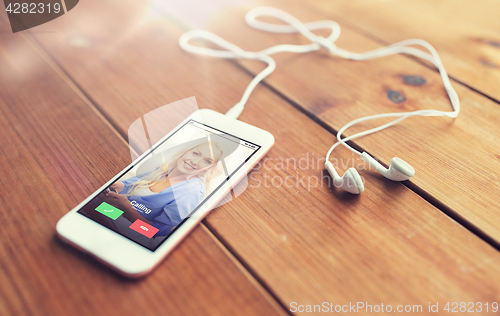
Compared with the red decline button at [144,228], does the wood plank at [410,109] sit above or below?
above

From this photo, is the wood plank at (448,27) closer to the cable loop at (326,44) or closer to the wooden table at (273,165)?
the wooden table at (273,165)

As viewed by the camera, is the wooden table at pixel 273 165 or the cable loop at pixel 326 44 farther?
the cable loop at pixel 326 44

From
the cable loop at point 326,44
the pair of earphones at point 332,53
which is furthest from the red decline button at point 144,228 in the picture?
the cable loop at point 326,44

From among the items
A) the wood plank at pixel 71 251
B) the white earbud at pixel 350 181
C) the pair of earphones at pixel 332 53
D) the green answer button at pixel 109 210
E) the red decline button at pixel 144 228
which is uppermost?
the pair of earphones at pixel 332 53

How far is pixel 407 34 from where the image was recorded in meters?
0.76

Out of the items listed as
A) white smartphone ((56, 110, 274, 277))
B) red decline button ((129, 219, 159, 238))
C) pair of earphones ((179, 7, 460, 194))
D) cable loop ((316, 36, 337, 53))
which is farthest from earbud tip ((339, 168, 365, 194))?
cable loop ((316, 36, 337, 53))

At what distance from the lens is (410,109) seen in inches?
22.7

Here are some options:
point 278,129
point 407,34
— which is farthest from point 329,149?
point 407,34

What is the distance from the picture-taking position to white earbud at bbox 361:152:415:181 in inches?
16.8

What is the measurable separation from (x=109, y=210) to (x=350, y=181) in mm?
322

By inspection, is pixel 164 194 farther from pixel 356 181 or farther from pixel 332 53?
pixel 332 53

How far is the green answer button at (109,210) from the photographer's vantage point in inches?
16.0

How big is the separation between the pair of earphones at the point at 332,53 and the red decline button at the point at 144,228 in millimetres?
242

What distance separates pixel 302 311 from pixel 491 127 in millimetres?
463
